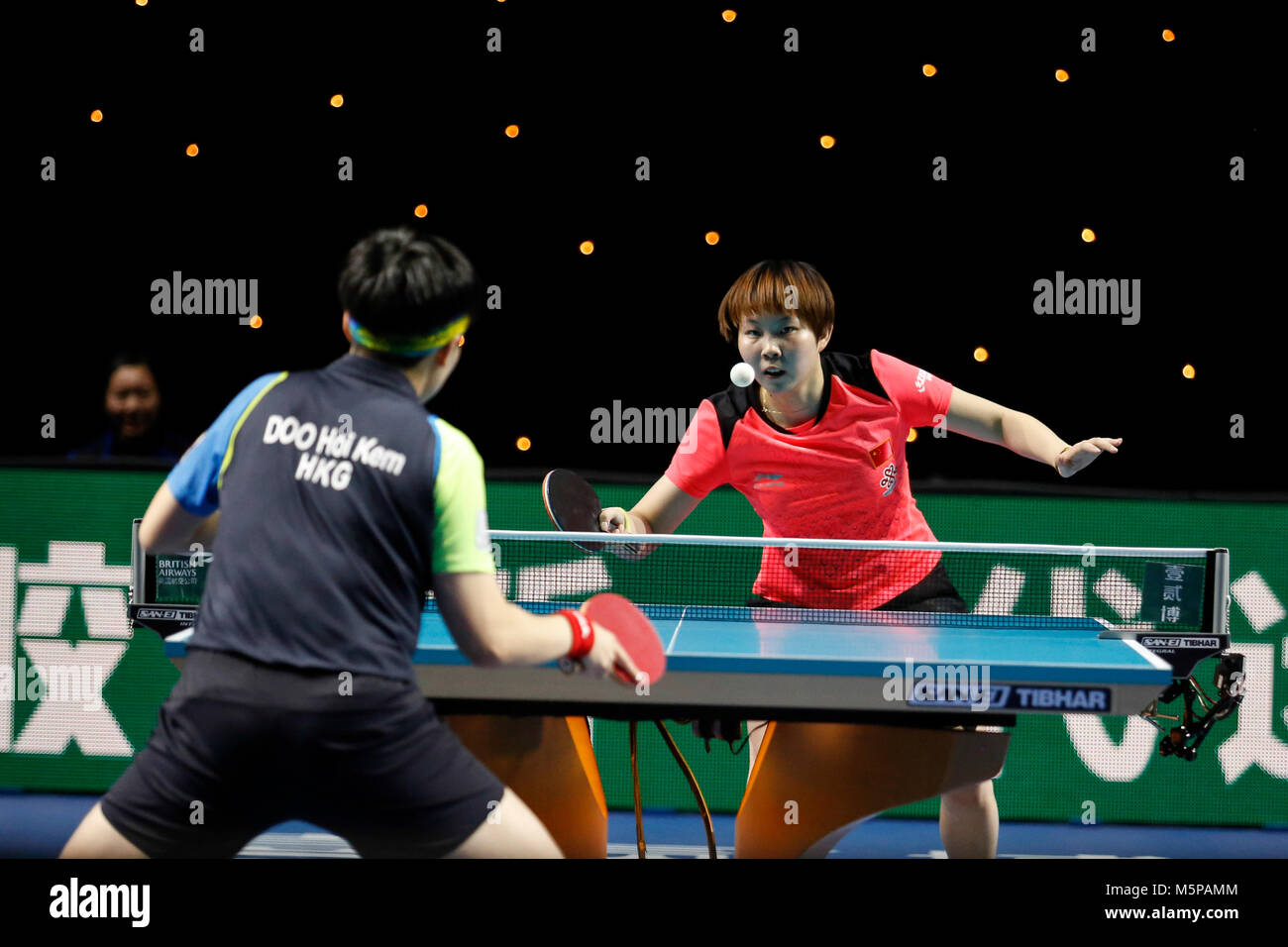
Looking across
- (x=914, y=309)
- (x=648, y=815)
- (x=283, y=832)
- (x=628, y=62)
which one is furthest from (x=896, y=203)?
(x=283, y=832)

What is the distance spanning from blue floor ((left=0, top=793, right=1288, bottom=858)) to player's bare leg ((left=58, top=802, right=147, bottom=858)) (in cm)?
258

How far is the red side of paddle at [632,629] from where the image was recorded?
246 centimetres

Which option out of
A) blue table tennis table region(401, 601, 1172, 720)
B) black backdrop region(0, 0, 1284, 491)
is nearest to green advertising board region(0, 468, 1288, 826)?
black backdrop region(0, 0, 1284, 491)

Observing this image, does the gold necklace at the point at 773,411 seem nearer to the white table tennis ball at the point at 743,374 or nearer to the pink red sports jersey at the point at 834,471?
the pink red sports jersey at the point at 834,471

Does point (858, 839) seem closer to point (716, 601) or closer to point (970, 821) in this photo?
point (716, 601)

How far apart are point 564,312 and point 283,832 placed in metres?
2.74

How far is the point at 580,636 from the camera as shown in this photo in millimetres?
2141

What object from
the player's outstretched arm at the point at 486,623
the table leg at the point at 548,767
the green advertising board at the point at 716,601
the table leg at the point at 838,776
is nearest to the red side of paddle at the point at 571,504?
the table leg at the point at 548,767

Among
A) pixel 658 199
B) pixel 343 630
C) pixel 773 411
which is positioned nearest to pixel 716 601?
pixel 773 411

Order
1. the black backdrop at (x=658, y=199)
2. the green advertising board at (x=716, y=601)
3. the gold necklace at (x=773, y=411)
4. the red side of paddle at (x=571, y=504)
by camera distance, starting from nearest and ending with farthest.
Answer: the red side of paddle at (x=571, y=504) < the gold necklace at (x=773, y=411) < the green advertising board at (x=716, y=601) < the black backdrop at (x=658, y=199)

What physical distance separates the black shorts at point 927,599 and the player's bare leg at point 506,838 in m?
1.62

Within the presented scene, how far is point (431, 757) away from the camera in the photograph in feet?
6.48

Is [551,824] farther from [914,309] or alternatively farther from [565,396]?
[914,309]

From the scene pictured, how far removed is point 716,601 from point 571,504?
1638 mm
